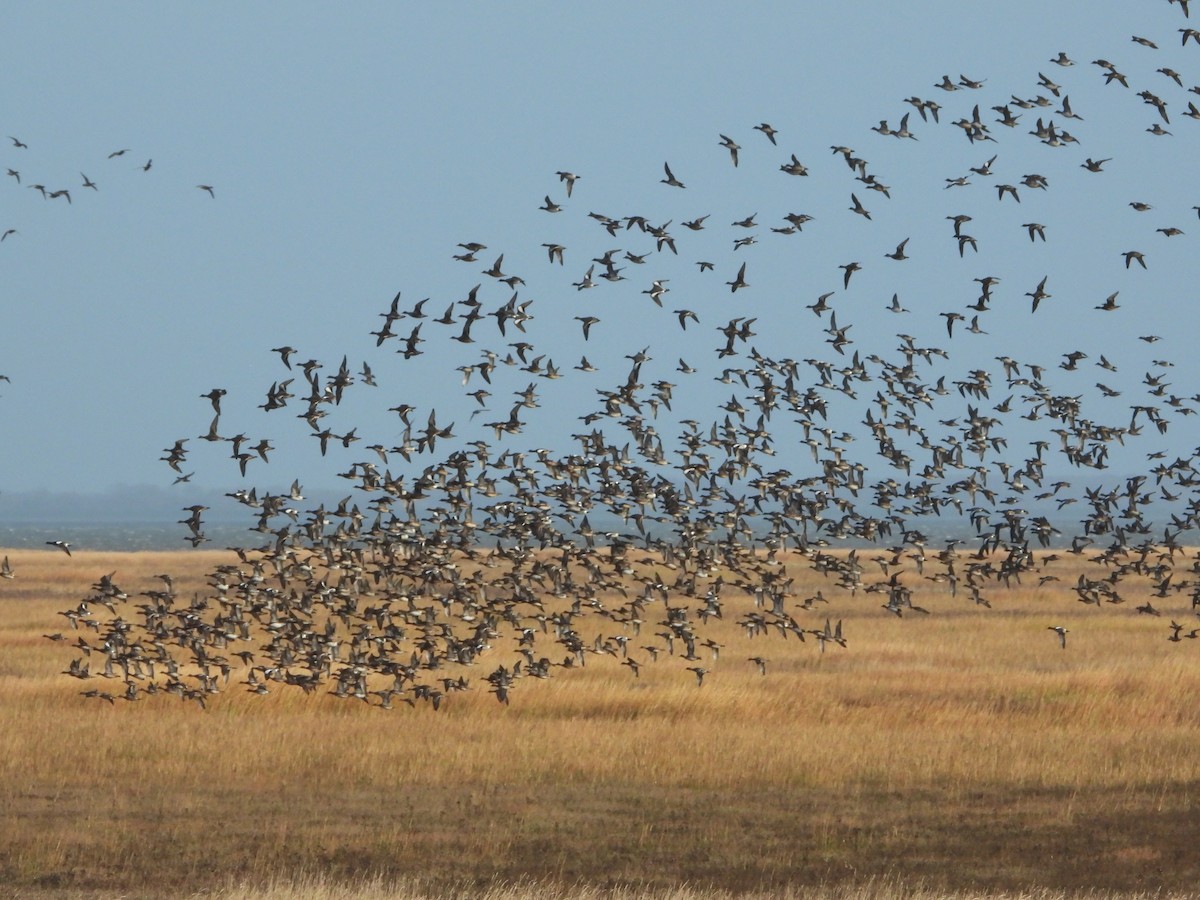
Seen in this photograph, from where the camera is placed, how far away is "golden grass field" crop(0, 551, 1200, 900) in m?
21.7

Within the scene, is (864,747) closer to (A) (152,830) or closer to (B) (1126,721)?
(B) (1126,721)

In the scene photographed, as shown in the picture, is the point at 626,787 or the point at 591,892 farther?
the point at 626,787

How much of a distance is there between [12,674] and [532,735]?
626 inches

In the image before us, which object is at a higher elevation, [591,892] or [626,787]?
[626,787]

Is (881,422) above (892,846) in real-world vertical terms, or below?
above

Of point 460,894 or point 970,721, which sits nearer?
point 460,894

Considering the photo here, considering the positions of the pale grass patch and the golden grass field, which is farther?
the golden grass field

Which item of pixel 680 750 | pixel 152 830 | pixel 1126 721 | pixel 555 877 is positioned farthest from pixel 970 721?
pixel 152 830

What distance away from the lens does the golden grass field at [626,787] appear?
21719mm

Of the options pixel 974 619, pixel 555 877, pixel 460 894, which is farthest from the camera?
pixel 974 619

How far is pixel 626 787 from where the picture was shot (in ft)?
89.5

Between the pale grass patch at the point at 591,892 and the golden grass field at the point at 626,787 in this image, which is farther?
the golden grass field at the point at 626,787

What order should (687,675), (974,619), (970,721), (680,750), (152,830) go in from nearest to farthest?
(152,830) → (680,750) → (970,721) → (687,675) → (974,619)

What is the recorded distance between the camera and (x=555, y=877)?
21.7m
